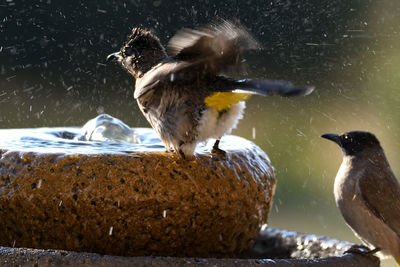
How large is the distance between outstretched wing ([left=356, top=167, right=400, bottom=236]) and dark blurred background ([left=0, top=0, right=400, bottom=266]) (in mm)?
1777

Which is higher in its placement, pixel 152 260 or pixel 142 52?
pixel 142 52

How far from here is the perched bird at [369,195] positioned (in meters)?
2.62

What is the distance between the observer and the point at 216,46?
209 cm

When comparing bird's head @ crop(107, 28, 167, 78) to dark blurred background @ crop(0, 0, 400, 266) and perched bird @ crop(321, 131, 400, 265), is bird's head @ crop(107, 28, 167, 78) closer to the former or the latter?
perched bird @ crop(321, 131, 400, 265)

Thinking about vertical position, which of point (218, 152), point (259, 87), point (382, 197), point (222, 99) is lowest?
point (382, 197)

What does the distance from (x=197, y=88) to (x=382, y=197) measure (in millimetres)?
1170

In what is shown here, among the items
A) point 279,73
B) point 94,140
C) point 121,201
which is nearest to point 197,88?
point 121,201

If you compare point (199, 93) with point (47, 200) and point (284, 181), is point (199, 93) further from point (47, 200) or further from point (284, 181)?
point (284, 181)

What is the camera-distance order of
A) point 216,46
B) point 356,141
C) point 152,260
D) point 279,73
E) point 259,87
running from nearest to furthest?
point 152,260, point 259,87, point 216,46, point 356,141, point 279,73

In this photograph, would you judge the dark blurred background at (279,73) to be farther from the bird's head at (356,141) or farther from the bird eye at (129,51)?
the bird eye at (129,51)

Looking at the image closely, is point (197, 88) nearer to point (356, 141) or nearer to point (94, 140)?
point (94, 140)

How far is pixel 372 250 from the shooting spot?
8.06 ft

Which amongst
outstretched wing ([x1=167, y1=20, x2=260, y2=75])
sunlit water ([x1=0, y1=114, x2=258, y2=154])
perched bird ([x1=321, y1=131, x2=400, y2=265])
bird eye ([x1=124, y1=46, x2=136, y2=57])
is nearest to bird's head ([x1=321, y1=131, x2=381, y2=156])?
perched bird ([x1=321, y1=131, x2=400, y2=265])

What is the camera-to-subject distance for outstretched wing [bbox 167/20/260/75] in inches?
82.7
